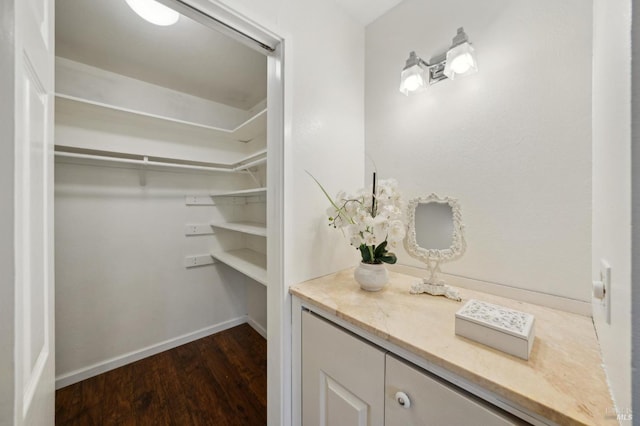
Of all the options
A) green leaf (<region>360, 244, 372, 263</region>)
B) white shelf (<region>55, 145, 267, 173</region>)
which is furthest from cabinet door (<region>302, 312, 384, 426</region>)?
white shelf (<region>55, 145, 267, 173</region>)

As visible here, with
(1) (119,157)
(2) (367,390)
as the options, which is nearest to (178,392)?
(2) (367,390)

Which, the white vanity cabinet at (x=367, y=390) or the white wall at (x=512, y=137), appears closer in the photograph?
the white vanity cabinet at (x=367, y=390)

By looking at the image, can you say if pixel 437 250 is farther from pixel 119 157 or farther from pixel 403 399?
pixel 119 157

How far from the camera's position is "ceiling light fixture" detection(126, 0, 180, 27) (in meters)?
1.11

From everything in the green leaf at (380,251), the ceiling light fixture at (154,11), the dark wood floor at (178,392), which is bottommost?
the dark wood floor at (178,392)

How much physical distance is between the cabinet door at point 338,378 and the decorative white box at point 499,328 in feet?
0.87

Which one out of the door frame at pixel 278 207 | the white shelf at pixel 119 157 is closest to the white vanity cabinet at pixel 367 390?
the door frame at pixel 278 207

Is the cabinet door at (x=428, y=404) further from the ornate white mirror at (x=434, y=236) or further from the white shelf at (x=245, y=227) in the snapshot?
the white shelf at (x=245, y=227)

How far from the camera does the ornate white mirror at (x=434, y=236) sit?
3.02 feet

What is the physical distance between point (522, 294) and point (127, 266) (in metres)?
2.55

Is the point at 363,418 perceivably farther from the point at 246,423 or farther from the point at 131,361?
the point at 131,361

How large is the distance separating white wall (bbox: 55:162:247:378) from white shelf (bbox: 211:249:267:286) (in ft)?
0.64

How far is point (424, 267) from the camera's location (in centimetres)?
119
